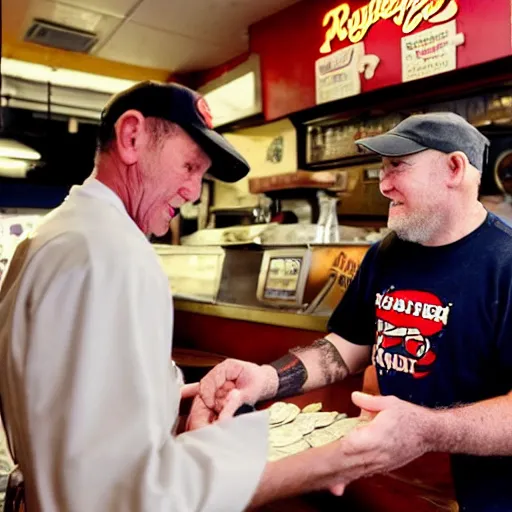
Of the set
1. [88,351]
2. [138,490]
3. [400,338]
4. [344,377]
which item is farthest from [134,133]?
[344,377]

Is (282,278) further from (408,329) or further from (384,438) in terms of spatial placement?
(384,438)

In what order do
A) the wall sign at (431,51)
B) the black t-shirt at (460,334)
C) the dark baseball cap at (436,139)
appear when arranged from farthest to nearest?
the wall sign at (431,51) → the dark baseball cap at (436,139) → the black t-shirt at (460,334)

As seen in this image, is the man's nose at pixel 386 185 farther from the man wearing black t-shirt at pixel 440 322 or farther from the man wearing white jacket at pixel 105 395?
the man wearing white jacket at pixel 105 395

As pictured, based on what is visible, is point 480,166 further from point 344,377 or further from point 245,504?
point 245,504

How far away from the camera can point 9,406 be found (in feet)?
3.32

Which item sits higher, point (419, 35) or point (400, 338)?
point (419, 35)

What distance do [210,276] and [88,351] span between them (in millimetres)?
1871

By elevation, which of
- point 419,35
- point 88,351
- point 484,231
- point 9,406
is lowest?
point 9,406

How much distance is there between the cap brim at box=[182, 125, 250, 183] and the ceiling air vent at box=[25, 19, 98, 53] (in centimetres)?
101

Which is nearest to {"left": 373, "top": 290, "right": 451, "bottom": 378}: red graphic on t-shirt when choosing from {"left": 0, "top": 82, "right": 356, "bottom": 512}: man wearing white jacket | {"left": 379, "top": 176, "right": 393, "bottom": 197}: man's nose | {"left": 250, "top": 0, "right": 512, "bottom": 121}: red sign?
{"left": 379, "top": 176, "right": 393, "bottom": 197}: man's nose

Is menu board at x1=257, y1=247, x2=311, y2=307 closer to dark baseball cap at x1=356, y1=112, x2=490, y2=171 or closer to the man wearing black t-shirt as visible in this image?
the man wearing black t-shirt

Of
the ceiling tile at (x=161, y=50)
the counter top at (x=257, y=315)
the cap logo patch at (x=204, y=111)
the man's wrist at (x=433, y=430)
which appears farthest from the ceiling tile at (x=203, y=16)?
the man's wrist at (x=433, y=430)

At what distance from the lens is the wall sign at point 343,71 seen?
2.58 meters

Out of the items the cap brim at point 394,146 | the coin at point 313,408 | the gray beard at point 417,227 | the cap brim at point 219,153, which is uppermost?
the cap brim at point 394,146
